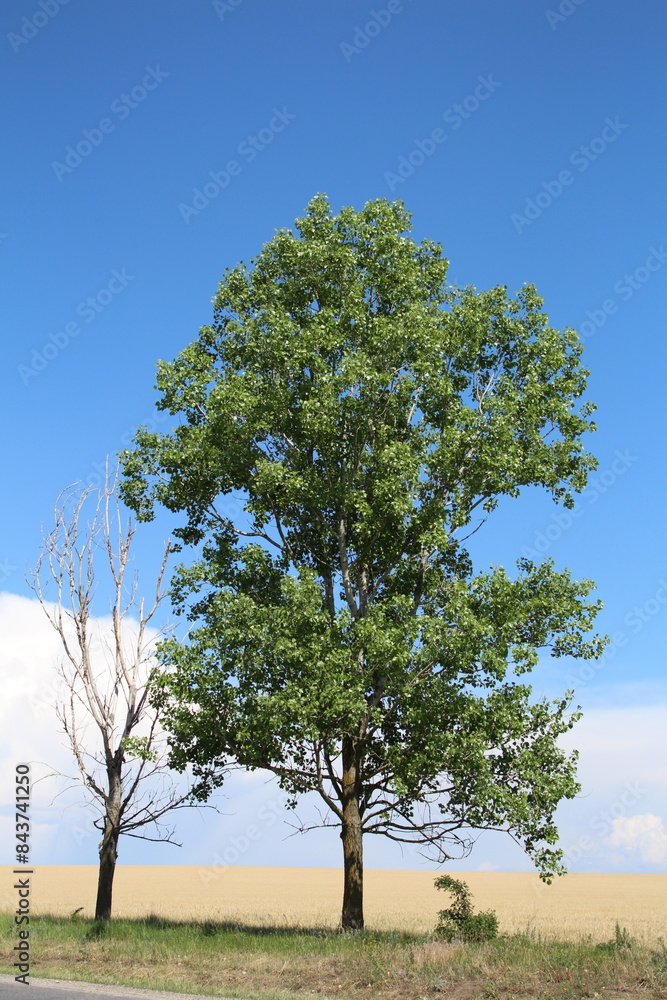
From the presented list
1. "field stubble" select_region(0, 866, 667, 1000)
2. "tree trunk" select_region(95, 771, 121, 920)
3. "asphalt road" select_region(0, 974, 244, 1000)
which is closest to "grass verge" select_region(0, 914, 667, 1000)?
"field stubble" select_region(0, 866, 667, 1000)

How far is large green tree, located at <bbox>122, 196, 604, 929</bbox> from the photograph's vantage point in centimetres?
1839

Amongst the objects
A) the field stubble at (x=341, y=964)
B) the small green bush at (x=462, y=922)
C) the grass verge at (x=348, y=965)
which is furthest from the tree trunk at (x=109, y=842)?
the small green bush at (x=462, y=922)

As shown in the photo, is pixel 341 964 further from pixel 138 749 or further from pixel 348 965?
pixel 138 749

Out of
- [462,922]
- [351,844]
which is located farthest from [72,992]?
[462,922]

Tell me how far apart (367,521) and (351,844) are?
795cm

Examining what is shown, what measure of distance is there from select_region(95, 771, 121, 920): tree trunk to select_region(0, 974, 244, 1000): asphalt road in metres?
8.57

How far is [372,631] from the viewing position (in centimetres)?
1762

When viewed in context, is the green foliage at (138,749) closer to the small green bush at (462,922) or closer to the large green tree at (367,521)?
the large green tree at (367,521)

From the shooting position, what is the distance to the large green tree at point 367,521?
60.3 ft

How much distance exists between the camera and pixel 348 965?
52.2ft

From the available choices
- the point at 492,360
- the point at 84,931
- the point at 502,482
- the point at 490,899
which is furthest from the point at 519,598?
the point at 490,899

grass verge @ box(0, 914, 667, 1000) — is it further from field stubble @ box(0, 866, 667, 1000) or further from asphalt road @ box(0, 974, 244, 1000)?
asphalt road @ box(0, 974, 244, 1000)

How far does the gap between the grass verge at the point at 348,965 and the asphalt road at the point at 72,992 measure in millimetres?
679

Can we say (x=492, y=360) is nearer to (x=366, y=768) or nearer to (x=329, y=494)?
(x=329, y=494)
